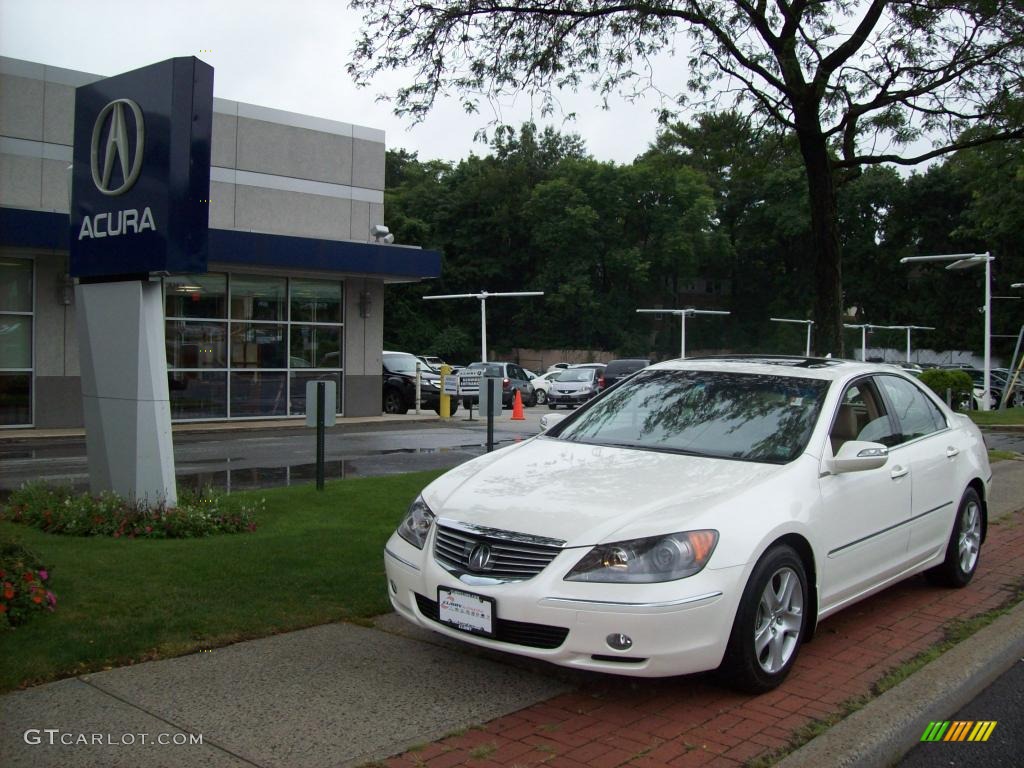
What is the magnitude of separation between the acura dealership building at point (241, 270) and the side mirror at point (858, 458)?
14046 mm

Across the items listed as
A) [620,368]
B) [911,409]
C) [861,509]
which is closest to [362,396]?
[620,368]

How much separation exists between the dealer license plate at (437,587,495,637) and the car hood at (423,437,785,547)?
13.8 inches

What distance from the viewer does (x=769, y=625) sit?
15.1 ft

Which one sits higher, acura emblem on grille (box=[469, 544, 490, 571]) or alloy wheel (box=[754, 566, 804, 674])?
acura emblem on grille (box=[469, 544, 490, 571])

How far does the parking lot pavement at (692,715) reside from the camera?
383 centimetres

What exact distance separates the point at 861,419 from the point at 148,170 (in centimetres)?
600

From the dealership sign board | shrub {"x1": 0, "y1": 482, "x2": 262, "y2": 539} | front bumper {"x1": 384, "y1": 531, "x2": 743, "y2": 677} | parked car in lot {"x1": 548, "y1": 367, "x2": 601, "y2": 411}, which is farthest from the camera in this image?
parked car in lot {"x1": 548, "y1": 367, "x2": 601, "y2": 411}

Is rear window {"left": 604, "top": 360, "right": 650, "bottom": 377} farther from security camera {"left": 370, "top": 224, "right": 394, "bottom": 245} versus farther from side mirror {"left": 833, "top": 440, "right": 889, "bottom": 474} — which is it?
side mirror {"left": 833, "top": 440, "right": 889, "bottom": 474}

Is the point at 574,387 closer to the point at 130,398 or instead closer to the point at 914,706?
the point at 130,398

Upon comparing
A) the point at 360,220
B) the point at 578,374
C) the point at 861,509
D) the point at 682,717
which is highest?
the point at 360,220

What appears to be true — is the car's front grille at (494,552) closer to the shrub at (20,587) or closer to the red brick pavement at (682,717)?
the red brick pavement at (682,717)

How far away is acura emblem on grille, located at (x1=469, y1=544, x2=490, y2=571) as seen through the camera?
14.7 ft

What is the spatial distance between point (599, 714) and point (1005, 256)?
61.4 meters

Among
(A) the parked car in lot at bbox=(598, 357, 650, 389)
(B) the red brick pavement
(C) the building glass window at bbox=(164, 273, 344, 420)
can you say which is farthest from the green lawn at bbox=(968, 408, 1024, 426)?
(B) the red brick pavement
